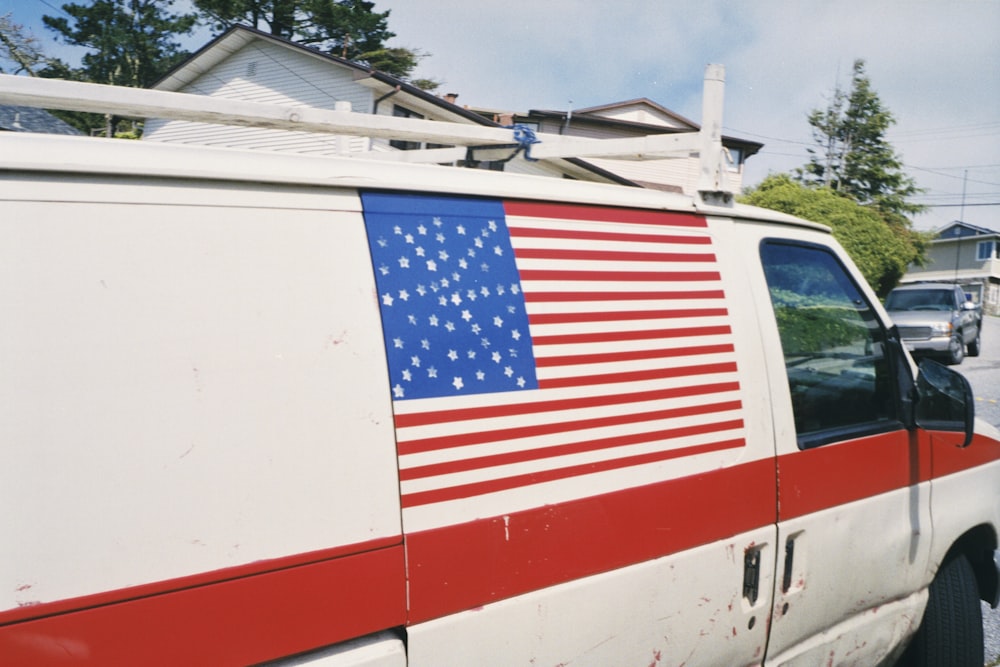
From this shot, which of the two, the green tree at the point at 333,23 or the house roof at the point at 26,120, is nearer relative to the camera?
the house roof at the point at 26,120

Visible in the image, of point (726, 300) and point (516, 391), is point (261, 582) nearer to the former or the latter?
point (516, 391)

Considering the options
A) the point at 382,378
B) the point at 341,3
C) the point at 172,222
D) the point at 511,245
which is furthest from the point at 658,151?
the point at 341,3

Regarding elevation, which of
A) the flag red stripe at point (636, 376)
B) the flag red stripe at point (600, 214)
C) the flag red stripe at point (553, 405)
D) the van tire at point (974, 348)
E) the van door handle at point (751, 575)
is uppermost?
the flag red stripe at point (600, 214)

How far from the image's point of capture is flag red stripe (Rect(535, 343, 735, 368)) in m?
2.01

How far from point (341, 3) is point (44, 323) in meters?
44.9

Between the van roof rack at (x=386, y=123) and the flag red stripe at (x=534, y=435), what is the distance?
72cm

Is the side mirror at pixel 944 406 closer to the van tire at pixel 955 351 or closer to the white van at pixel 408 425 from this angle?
the white van at pixel 408 425

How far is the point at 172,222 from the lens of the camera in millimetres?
1570

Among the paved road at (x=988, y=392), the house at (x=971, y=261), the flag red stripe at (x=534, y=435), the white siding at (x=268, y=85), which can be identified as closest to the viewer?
the flag red stripe at (x=534, y=435)

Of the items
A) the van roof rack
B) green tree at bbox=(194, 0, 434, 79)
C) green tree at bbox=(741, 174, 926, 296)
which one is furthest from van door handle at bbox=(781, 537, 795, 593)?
green tree at bbox=(194, 0, 434, 79)

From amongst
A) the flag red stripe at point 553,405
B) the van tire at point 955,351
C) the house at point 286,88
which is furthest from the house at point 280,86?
the flag red stripe at point 553,405

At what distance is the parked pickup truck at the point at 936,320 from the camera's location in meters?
15.7

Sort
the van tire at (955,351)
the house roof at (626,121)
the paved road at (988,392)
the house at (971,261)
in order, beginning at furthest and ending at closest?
the house at (971,261), the house roof at (626,121), the van tire at (955,351), the paved road at (988,392)

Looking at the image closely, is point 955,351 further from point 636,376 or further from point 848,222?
point 636,376
